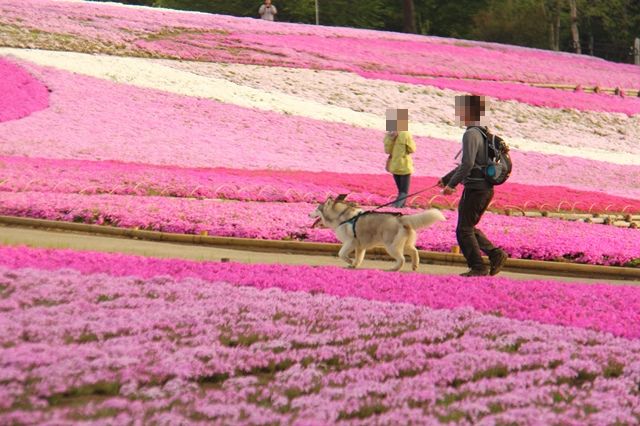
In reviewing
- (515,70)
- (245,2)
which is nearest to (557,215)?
(515,70)

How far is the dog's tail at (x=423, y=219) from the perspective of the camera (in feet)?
41.8

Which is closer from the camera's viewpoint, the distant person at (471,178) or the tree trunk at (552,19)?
the distant person at (471,178)

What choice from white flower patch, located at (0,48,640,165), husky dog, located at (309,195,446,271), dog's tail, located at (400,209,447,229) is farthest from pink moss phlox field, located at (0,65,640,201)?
dog's tail, located at (400,209,447,229)

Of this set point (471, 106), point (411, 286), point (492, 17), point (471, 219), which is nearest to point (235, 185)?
point (471, 219)

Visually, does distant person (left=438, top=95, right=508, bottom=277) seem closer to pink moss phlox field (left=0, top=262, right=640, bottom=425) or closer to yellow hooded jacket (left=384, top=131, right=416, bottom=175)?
pink moss phlox field (left=0, top=262, right=640, bottom=425)

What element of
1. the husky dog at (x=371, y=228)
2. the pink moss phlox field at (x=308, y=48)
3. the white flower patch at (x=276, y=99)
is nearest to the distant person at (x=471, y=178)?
the husky dog at (x=371, y=228)

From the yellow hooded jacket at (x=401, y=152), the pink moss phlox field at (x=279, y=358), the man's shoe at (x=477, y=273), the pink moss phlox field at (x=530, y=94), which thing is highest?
the pink moss phlox field at (x=530, y=94)

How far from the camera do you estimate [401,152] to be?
1958 cm

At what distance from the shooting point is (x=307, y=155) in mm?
28344

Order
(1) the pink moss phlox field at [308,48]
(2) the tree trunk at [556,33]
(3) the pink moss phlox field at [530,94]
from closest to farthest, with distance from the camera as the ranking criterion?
(1) the pink moss phlox field at [308,48], (3) the pink moss phlox field at [530,94], (2) the tree trunk at [556,33]

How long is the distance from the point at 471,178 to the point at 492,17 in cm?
5229

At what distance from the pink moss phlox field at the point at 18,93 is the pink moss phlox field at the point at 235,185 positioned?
17.1ft

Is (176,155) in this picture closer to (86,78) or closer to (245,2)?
(86,78)

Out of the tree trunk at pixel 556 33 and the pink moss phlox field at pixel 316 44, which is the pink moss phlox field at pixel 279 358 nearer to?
the pink moss phlox field at pixel 316 44
